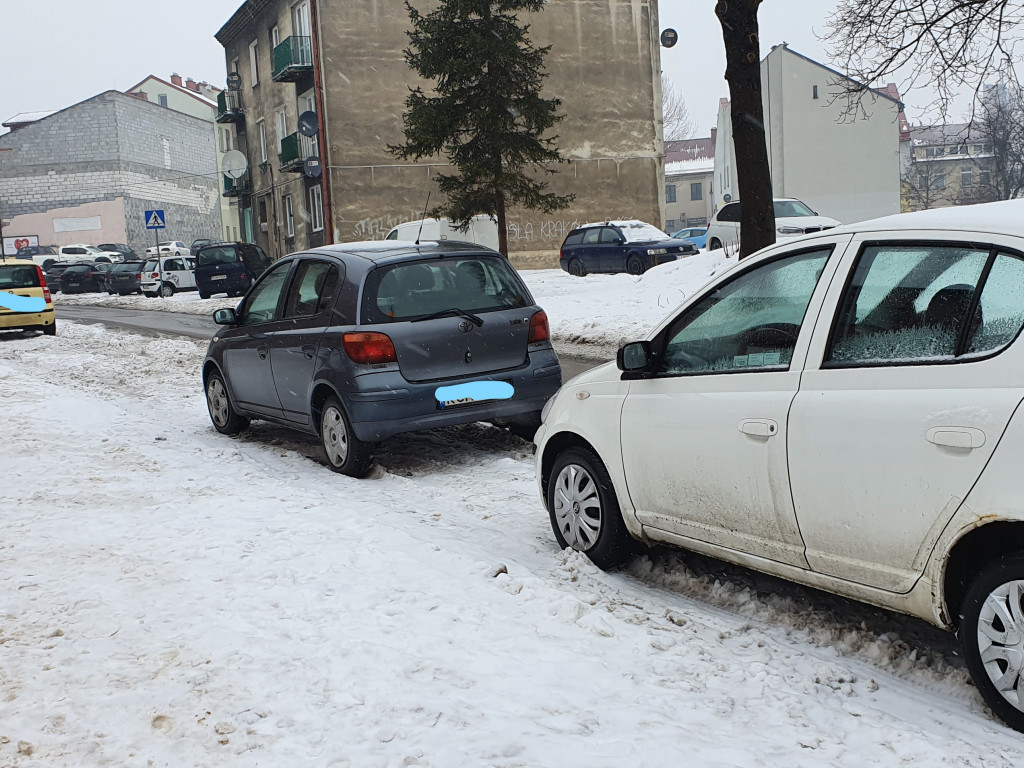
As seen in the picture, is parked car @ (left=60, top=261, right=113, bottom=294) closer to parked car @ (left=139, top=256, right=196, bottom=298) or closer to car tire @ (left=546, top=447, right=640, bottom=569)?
parked car @ (left=139, top=256, right=196, bottom=298)

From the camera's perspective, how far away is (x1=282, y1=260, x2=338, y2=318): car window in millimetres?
7270

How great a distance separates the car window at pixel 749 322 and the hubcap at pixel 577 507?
723mm

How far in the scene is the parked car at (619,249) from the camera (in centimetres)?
2830

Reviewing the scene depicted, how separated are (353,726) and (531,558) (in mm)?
1917

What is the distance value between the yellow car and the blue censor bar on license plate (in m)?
16.5

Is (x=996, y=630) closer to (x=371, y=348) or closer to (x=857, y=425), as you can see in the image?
(x=857, y=425)

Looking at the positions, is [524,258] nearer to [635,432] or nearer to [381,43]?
[381,43]

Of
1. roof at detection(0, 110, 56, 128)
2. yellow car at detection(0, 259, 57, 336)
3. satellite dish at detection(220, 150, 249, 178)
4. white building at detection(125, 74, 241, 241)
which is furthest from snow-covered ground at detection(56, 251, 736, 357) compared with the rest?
roof at detection(0, 110, 56, 128)

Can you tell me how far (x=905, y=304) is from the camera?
3447 millimetres

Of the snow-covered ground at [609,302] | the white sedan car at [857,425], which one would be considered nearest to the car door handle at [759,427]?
the white sedan car at [857,425]

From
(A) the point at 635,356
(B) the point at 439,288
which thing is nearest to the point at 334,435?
(B) the point at 439,288

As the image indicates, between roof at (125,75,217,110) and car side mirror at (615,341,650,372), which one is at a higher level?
roof at (125,75,217,110)

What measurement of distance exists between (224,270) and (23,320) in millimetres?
11121

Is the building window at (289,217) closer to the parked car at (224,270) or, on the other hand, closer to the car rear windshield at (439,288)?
the parked car at (224,270)
